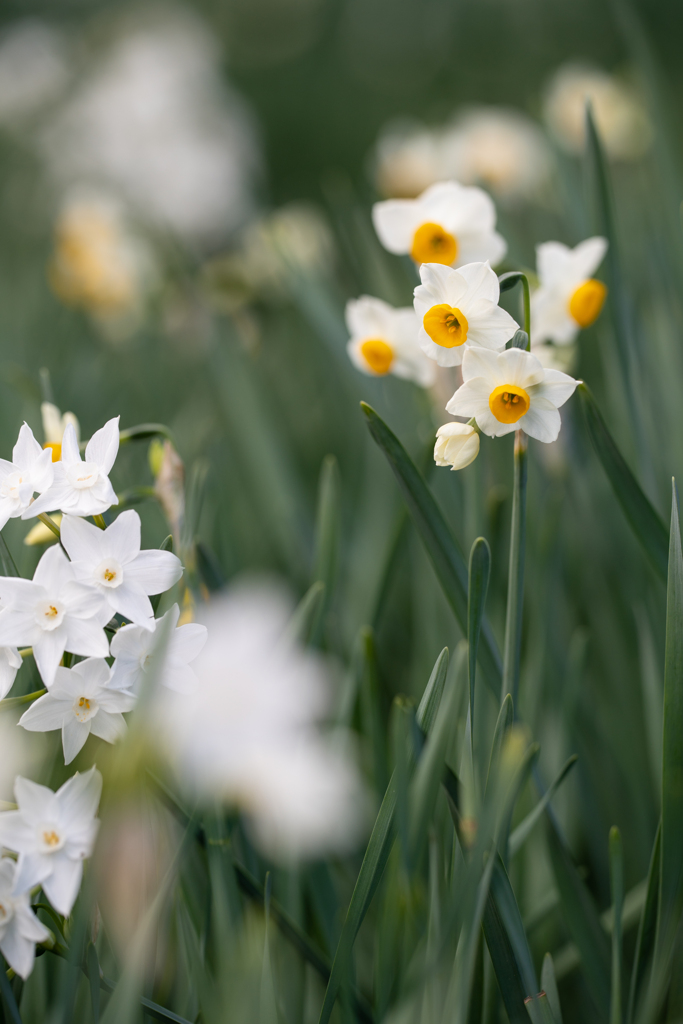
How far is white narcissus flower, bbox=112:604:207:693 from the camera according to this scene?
29cm

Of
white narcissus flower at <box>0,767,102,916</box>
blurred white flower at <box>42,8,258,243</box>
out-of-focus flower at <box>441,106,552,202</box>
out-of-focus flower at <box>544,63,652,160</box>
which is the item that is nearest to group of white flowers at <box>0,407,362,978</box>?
white narcissus flower at <box>0,767,102,916</box>

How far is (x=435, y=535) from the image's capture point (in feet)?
1.26

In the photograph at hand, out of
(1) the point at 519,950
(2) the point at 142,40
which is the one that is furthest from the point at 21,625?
(2) the point at 142,40

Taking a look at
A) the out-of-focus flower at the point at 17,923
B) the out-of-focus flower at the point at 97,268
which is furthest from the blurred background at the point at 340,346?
the out-of-focus flower at the point at 17,923

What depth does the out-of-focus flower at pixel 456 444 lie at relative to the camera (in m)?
0.34

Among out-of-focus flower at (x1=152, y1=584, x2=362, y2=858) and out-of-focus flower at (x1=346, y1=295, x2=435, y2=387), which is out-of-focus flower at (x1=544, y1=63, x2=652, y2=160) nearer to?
out-of-focus flower at (x1=346, y1=295, x2=435, y2=387)

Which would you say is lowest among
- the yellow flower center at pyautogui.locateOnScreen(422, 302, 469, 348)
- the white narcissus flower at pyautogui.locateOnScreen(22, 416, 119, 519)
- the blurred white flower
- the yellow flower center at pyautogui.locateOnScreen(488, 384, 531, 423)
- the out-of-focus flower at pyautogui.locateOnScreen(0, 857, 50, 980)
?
the out-of-focus flower at pyautogui.locateOnScreen(0, 857, 50, 980)

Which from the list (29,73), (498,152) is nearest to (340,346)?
(498,152)

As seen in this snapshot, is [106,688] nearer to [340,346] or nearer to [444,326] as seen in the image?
[444,326]

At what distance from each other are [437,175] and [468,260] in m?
1.00

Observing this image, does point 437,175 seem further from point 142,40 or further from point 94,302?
point 142,40

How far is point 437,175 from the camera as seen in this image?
1.32m

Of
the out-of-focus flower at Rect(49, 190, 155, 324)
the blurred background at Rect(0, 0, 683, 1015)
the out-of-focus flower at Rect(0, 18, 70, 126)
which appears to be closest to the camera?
the blurred background at Rect(0, 0, 683, 1015)

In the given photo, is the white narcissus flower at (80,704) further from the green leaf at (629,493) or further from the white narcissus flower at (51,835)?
the green leaf at (629,493)
